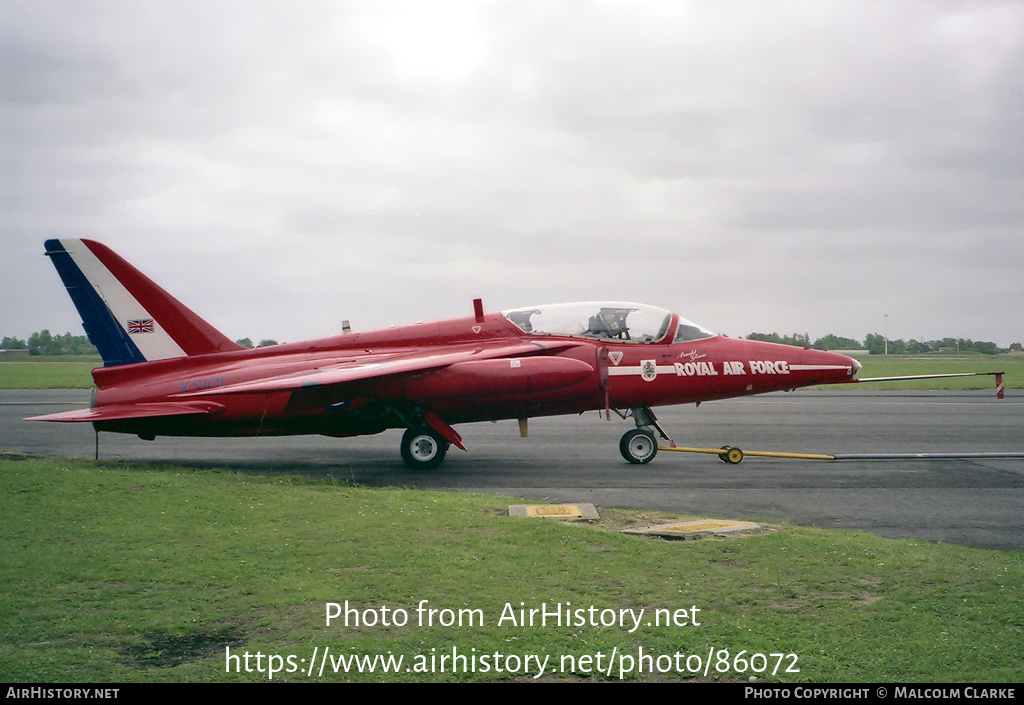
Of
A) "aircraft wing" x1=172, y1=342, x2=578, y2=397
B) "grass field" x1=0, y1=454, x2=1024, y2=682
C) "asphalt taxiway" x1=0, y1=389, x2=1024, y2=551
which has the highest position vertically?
"aircraft wing" x1=172, y1=342, x2=578, y2=397

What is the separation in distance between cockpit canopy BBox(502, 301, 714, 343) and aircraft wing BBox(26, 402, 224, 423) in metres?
6.21

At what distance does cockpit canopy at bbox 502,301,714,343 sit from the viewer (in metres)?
15.5

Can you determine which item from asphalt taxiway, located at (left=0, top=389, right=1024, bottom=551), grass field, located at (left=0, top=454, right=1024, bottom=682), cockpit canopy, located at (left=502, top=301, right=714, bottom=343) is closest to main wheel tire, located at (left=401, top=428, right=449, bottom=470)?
asphalt taxiway, located at (left=0, top=389, right=1024, bottom=551)

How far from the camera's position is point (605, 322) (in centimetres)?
1559

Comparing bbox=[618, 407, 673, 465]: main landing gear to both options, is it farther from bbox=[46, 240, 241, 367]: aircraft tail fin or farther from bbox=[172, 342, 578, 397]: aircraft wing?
bbox=[46, 240, 241, 367]: aircraft tail fin

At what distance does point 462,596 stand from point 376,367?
28.4 feet

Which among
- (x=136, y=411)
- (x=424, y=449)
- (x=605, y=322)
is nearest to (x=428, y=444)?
(x=424, y=449)

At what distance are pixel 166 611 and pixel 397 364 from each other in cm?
872

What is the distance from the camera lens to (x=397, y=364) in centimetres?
1430

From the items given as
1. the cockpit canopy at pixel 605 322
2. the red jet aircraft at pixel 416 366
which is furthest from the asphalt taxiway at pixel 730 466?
the cockpit canopy at pixel 605 322

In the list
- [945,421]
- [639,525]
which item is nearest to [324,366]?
[639,525]

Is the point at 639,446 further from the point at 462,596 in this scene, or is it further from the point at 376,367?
the point at 462,596

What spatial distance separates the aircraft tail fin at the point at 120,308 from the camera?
1504cm
